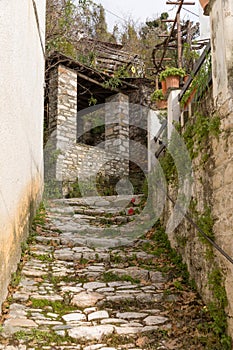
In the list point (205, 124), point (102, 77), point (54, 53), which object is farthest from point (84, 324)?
point (102, 77)

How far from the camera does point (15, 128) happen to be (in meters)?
3.90

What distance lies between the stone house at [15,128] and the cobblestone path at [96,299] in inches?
12.6

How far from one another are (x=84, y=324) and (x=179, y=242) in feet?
6.06

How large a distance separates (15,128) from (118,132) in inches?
323

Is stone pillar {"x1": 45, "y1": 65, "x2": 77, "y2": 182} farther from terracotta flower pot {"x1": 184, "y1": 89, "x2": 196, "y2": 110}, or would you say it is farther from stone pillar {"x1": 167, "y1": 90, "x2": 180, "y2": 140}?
terracotta flower pot {"x1": 184, "y1": 89, "x2": 196, "y2": 110}

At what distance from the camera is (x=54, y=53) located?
10.4 m

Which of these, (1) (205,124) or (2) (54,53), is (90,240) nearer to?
(1) (205,124)

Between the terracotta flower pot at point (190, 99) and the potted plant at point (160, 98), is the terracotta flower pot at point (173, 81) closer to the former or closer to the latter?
the potted plant at point (160, 98)

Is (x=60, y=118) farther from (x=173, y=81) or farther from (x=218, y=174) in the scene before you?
(x=218, y=174)

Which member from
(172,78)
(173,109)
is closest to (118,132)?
(172,78)

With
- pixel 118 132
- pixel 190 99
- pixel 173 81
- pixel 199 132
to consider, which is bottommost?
pixel 199 132

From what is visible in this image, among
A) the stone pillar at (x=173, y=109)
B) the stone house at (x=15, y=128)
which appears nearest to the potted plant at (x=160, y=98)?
the stone pillar at (x=173, y=109)

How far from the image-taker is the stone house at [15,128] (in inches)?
131

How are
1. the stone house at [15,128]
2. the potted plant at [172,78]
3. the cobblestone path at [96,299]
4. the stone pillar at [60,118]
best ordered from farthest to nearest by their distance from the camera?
the stone pillar at [60,118] < the potted plant at [172,78] < the stone house at [15,128] < the cobblestone path at [96,299]
